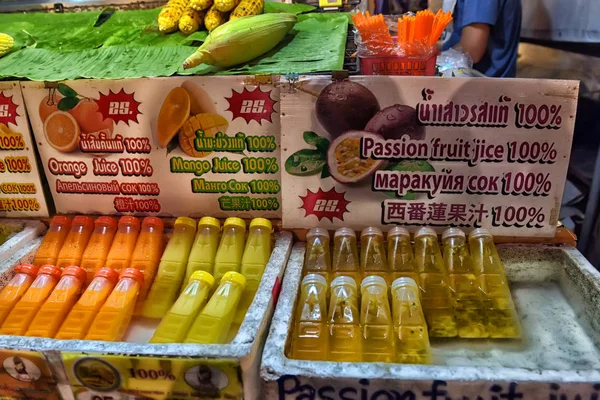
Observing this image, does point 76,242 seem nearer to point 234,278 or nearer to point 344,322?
point 234,278

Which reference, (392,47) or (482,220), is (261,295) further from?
(392,47)

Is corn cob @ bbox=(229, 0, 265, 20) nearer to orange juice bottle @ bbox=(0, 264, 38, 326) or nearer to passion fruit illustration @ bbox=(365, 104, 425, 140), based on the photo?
passion fruit illustration @ bbox=(365, 104, 425, 140)

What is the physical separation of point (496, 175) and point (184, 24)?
1463mm

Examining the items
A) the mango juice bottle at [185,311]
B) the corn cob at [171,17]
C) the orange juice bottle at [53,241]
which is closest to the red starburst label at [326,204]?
the mango juice bottle at [185,311]

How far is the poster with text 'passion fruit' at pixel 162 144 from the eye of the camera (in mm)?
1648

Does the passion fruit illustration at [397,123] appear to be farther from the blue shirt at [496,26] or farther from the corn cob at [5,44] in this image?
the blue shirt at [496,26]

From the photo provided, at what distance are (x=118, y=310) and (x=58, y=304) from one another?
0.67ft

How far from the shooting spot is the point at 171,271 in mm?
1615

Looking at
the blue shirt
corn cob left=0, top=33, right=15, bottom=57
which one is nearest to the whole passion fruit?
corn cob left=0, top=33, right=15, bottom=57

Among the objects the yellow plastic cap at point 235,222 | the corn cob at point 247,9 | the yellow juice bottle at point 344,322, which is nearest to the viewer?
the yellow juice bottle at point 344,322

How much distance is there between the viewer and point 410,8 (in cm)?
439

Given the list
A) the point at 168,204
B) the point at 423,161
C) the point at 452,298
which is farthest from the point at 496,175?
the point at 168,204

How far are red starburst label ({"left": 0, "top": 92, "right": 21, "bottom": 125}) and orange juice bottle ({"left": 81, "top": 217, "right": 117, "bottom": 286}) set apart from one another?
499 millimetres

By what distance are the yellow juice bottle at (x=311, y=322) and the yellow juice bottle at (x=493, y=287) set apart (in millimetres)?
518
